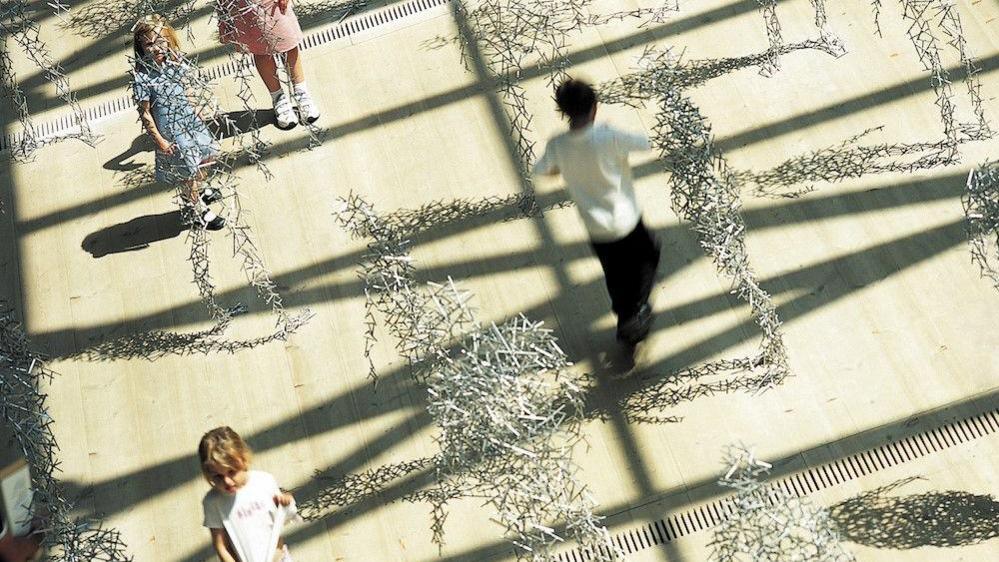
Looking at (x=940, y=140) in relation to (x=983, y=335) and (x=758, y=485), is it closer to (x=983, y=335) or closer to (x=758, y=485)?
(x=983, y=335)

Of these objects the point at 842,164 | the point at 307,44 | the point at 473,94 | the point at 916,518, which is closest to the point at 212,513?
the point at 916,518

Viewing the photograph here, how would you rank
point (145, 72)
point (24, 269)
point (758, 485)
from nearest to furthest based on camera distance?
1. point (758, 485)
2. point (145, 72)
3. point (24, 269)

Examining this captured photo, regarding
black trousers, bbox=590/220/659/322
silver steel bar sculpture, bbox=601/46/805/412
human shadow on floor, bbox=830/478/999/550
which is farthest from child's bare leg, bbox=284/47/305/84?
human shadow on floor, bbox=830/478/999/550

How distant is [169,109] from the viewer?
18.0ft

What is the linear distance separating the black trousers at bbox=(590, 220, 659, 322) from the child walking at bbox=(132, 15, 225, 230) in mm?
1979

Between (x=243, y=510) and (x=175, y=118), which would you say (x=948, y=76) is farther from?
(x=243, y=510)

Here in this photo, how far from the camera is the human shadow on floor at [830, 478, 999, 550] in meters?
4.67

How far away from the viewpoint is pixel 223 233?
6.38 metres

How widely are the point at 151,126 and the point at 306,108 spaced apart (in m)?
Answer: 1.12

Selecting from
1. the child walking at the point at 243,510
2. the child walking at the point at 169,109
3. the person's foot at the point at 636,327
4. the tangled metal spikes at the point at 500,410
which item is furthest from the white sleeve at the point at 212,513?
the person's foot at the point at 636,327

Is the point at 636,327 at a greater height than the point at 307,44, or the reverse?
the point at 307,44

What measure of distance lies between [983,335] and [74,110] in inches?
206

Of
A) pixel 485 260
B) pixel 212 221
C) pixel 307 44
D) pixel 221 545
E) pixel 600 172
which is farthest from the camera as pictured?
pixel 307 44

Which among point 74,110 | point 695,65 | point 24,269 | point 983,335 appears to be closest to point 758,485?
point 983,335
